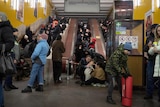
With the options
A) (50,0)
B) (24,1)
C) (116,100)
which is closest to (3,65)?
(116,100)

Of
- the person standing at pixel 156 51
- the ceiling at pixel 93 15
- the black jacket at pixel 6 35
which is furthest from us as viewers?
the ceiling at pixel 93 15

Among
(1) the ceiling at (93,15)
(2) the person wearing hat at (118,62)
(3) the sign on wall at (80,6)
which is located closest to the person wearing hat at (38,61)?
(2) the person wearing hat at (118,62)

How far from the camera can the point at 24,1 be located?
44.0 feet

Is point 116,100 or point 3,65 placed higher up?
point 3,65

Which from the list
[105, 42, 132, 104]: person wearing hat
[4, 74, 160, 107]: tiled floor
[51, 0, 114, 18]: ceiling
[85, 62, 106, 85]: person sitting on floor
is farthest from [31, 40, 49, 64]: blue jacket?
[51, 0, 114, 18]: ceiling

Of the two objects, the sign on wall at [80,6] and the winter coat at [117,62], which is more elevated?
the sign on wall at [80,6]

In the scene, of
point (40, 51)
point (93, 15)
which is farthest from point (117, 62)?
point (93, 15)

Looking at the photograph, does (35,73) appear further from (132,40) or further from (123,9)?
(123,9)

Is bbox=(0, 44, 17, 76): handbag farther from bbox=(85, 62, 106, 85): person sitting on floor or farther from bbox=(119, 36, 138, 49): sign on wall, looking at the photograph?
bbox=(85, 62, 106, 85): person sitting on floor

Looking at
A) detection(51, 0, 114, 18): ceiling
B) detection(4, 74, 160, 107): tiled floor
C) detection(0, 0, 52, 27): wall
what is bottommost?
detection(4, 74, 160, 107): tiled floor

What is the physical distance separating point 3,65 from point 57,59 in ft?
14.6

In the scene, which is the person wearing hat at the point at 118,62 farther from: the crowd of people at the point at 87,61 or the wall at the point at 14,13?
the wall at the point at 14,13

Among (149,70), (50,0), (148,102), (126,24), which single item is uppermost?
(50,0)

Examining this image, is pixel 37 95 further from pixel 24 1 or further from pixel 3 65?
pixel 24 1
